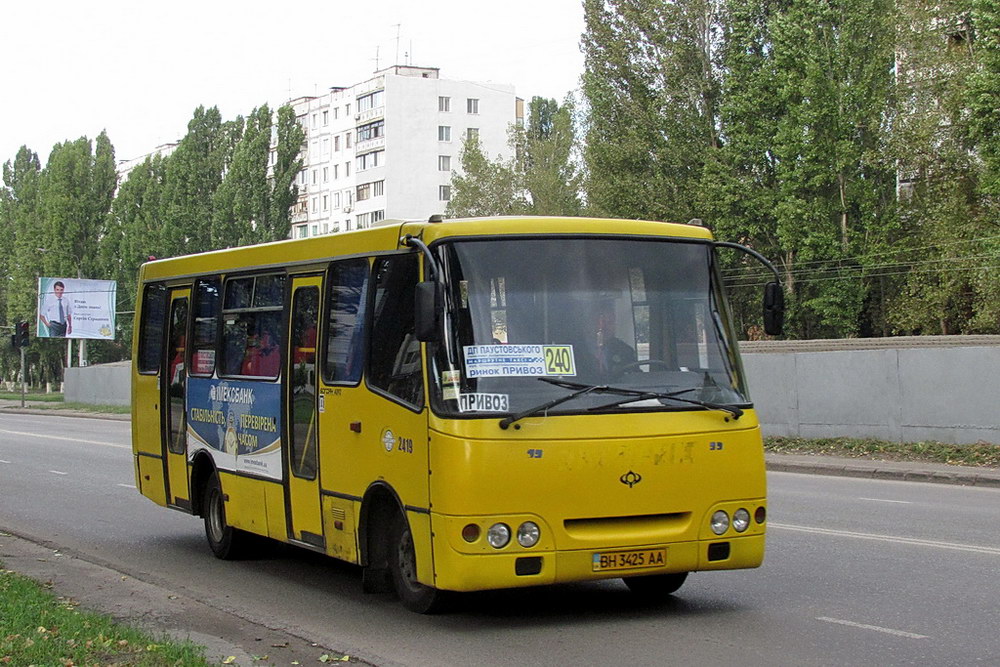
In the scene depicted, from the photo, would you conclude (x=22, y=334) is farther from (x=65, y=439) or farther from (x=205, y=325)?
A: (x=205, y=325)

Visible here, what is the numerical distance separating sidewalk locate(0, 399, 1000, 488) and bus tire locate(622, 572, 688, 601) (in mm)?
11010

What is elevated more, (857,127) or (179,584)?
(857,127)

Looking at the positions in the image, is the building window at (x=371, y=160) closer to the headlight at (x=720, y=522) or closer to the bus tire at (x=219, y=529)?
the bus tire at (x=219, y=529)

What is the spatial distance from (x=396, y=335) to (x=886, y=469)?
13629mm

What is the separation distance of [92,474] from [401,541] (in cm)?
1464

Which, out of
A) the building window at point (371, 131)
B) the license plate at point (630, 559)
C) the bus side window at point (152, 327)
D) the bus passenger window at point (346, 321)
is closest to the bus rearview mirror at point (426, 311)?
the bus passenger window at point (346, 321)

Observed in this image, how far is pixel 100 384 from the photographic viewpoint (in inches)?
2505

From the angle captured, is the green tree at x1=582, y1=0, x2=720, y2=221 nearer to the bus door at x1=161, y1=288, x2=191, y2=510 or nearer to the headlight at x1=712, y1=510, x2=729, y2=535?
the bus door at x1=161, y1=288, x2=191, y2=510

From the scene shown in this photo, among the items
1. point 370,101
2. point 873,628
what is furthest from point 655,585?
point 370,101

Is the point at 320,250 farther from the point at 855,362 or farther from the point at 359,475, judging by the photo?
the point at 855,362

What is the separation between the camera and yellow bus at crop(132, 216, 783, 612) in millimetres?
8117

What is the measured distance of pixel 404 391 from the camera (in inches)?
344

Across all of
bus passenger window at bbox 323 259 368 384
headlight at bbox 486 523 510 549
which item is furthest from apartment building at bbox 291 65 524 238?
headlight at bbox 486 523 510 549

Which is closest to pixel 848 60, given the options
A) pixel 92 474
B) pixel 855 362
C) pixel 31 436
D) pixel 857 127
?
pixel 857 127
